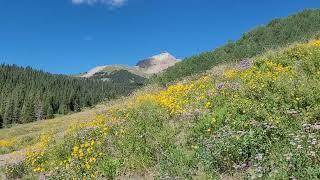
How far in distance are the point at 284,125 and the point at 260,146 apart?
2.98ft

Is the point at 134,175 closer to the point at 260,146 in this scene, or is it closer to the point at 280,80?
the point at 260,146

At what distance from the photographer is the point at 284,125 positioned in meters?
8.82

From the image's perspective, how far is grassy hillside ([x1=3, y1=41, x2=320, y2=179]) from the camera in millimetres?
7848

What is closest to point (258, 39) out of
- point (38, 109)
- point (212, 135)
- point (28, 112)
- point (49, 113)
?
point (212, 135)

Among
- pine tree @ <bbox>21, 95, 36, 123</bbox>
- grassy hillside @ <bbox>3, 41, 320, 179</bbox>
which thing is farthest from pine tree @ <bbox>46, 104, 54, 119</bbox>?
grassy hillside @ <bbox>3, 41, 320, 179</bbox>

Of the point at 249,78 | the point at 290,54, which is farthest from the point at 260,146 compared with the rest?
the point at 290,54

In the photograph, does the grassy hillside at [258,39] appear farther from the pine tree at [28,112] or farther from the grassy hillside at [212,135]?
the pine tree at [28,112]

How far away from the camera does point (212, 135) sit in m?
9.41

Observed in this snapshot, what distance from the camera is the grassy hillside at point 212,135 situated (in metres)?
7.85

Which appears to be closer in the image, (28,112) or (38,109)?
Answer: (28,112)

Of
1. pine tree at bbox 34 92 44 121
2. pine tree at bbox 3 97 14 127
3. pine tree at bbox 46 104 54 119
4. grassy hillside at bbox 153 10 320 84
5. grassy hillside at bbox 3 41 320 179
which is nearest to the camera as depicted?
grassy hillside at bbox 3 41 320 179

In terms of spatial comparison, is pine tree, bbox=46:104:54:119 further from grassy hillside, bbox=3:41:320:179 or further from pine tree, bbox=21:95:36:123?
grassy hillside, bbox=3:41:320:179

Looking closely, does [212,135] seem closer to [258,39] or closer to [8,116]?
[258,39]

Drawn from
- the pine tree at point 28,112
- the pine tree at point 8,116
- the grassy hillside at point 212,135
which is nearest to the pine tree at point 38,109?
the pine tree at point 28,112
